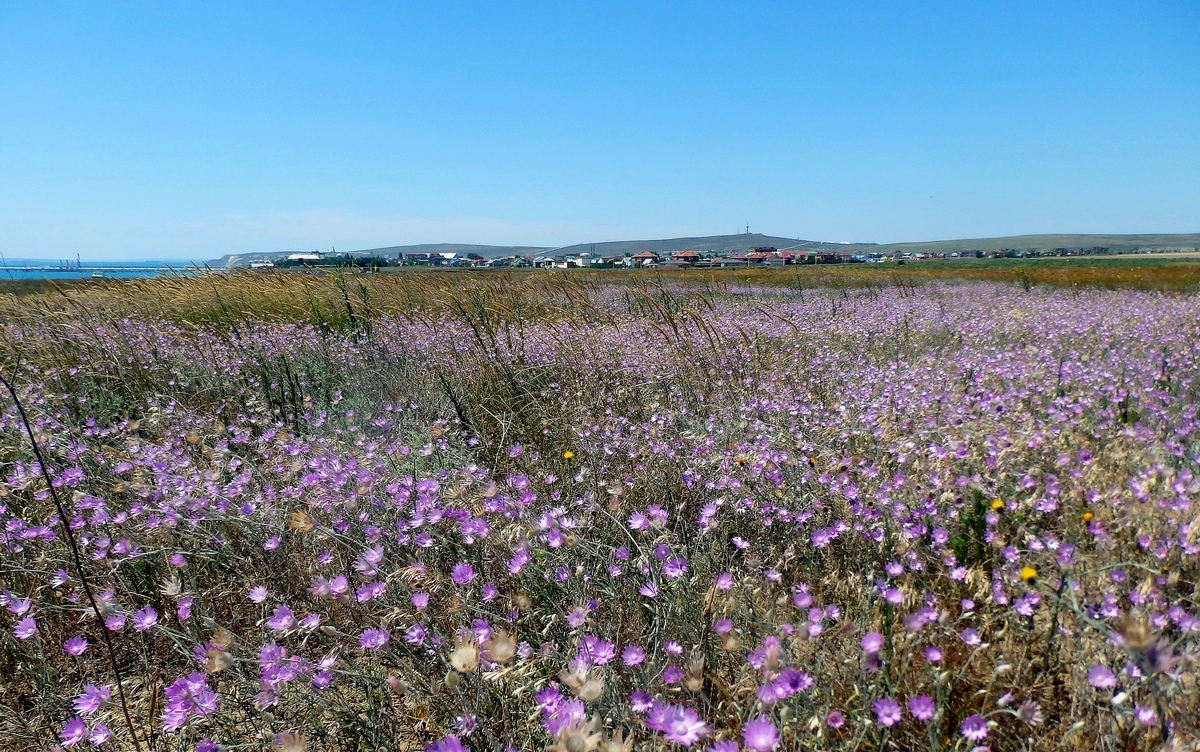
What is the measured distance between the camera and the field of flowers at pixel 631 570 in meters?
1.47

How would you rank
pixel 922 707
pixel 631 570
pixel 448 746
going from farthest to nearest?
pixel 631 570 → pixel 922 707 → pixel 448 746

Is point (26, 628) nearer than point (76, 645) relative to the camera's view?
No

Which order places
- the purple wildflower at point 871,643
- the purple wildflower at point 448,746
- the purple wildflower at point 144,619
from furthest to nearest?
the purple wildflower at point 144,619
the purple wildflower at point 871,643
the purple wildflower at point 448,746

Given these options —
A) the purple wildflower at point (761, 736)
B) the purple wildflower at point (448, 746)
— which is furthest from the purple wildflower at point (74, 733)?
the purple wildflower at point (761, 736)

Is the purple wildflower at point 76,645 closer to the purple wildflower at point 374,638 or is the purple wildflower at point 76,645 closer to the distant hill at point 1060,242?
the purple wildflower at point 374,638

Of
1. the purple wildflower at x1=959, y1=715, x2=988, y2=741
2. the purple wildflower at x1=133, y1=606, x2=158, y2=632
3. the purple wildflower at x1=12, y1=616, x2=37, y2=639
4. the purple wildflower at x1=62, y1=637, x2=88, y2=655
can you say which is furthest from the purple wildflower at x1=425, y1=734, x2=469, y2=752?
the purple wildflower at x1=12, y1=616, x2=37, y2=639

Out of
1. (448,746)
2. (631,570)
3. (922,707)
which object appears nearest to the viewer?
(448,746)

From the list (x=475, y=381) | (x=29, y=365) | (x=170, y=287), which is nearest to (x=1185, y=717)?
(x=475, y=381)

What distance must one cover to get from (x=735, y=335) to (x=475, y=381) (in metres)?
3.10

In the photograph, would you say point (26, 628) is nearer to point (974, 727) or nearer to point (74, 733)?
point (74, 733)

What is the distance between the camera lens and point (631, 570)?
204 centimetres

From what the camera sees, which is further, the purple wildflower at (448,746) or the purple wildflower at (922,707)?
the purple wildflower at (922,707)

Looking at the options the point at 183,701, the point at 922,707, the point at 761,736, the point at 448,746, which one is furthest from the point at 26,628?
the point at 922,707

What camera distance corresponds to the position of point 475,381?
483 centimetres
